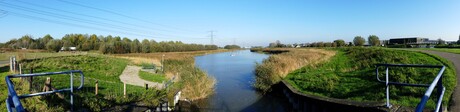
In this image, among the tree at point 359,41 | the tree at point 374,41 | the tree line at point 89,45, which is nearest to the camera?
the tree line at point 89,45

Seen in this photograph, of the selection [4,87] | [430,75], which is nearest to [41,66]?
[4,87]

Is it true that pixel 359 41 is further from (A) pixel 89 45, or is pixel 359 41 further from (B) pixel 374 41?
(A) pixel 89 45

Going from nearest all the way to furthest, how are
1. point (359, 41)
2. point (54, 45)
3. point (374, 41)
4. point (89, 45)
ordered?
point (54, 45) < point (89, 45) < point (374, 41) < point (359, 41)

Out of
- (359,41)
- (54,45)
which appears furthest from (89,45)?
(359,41)

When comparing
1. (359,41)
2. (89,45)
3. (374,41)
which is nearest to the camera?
(89,45)

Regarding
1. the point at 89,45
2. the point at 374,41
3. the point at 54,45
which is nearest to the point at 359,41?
the point at 374,41

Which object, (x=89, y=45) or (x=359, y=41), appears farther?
(x=359, y=41)

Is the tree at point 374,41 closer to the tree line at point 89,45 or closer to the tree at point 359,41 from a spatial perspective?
the tree at point 359,41

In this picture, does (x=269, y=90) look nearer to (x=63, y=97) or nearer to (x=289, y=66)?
(x=289, y=66)

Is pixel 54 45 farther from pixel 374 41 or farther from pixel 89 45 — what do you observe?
pixel 374 41

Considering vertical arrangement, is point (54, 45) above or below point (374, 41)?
below

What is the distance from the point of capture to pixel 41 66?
20.9 meters

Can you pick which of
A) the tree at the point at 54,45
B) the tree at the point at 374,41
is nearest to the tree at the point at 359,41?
the tree at the point at 374,41

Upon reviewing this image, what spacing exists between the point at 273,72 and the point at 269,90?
124 centimetres
